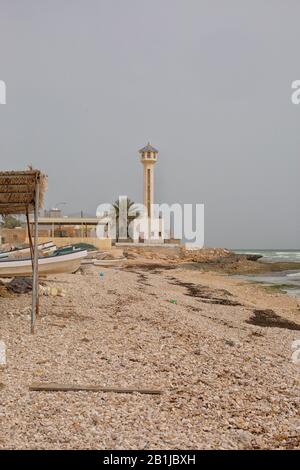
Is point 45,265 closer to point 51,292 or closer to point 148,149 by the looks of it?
point 51,292

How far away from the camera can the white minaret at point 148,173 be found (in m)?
61.6

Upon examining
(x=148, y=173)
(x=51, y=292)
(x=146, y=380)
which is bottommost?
(x=146, y=380)

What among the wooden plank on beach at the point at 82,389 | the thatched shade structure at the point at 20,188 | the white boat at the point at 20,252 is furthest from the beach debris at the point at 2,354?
the white boat at the point at 20,252

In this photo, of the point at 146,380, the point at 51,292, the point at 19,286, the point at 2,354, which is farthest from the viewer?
the point at 19,286

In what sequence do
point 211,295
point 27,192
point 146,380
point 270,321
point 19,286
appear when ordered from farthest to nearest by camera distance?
point 211,295 < point 270,321 < point 19,286 < point 27,192 < point 146,380

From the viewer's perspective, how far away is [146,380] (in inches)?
283

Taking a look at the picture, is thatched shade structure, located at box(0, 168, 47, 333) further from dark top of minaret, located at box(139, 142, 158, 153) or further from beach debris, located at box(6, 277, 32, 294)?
dark top of minaret, located at box(139, 142, 158, 153)

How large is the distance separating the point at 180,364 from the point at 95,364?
1.45 metres

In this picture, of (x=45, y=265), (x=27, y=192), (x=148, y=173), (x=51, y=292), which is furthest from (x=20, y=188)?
(x=148, y=173)

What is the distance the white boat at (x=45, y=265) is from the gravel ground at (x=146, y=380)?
17.8ft

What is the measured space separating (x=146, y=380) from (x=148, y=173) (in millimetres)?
55721

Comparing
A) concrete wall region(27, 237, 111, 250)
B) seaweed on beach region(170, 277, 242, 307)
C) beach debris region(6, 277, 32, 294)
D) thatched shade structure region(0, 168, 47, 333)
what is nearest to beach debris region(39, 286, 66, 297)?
beach debris region(6, 277, 32, 294)

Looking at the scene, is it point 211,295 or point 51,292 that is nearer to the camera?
point 51,292
